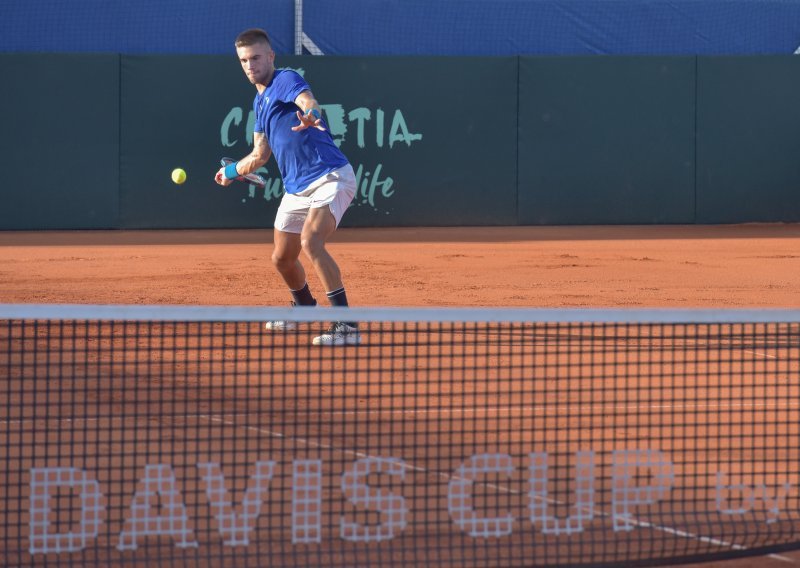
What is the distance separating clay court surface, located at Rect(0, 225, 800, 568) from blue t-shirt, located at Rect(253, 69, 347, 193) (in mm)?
1895

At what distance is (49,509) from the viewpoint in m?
3.56

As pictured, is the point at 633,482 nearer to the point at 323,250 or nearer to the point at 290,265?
the point at 323,250

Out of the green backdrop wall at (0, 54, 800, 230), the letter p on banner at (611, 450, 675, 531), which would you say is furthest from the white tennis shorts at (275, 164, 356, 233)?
the green backdrop wall at (0, 54, 800, 230)

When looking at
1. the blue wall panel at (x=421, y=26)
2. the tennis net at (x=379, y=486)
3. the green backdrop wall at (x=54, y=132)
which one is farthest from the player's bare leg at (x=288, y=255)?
the blue wall panel at (x=421, y=26)

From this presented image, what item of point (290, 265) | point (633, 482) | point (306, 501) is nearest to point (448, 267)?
point (290, 265)

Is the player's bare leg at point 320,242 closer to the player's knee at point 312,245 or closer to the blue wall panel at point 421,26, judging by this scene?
the player's knee at point 312,245

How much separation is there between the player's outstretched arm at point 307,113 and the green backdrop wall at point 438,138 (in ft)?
26.8

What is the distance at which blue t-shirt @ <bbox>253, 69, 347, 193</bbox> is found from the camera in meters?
6.42

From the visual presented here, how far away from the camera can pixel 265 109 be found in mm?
6516

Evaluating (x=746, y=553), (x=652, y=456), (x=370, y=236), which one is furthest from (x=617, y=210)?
(x=746, y=553)

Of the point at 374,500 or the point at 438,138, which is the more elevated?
the point at 438,138

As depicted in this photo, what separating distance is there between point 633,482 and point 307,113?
2752 mm

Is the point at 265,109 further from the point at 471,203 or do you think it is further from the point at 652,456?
the point at 471,203

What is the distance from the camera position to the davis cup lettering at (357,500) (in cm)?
339
